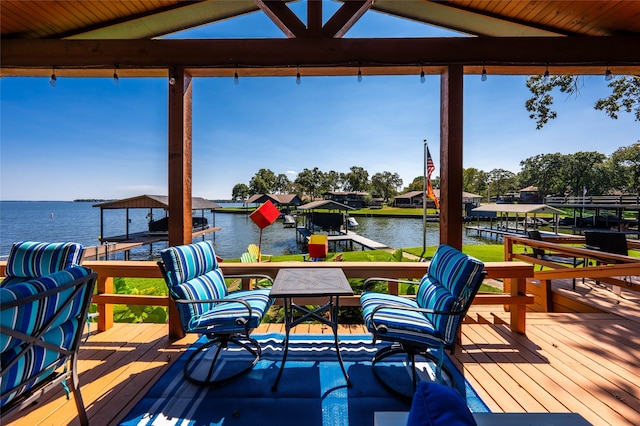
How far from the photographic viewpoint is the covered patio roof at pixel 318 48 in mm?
2441

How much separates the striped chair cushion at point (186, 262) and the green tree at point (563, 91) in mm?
8212

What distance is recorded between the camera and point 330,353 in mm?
2262

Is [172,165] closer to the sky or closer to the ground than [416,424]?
closer to the sky

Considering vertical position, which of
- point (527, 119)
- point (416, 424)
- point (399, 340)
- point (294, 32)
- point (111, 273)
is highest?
point (527, 119)

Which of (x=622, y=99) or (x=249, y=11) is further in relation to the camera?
(x=622, y=99)

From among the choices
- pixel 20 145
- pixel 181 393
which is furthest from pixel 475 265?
pixel 20 145

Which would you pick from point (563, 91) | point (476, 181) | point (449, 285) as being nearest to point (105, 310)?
point (449, 285)

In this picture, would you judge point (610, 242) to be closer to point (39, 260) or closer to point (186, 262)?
point (186, 262)

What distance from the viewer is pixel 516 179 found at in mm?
55438

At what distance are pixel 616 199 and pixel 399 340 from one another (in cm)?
2515

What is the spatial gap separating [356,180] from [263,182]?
66.0 feet

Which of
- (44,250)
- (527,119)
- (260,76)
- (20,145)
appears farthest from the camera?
(20,145)

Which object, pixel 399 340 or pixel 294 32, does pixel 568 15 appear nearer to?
pixel 294 32

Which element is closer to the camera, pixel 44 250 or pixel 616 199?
pixel 44 250
